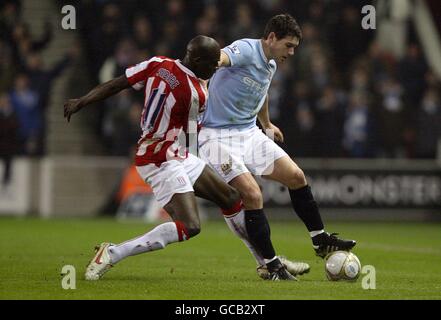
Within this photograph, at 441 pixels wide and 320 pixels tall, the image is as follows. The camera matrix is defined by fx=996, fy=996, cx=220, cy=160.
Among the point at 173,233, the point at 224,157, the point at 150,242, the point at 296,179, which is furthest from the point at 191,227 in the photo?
the point at 296,179

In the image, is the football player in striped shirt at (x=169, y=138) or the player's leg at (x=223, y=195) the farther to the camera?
the player's leg at (x=223, y=195)

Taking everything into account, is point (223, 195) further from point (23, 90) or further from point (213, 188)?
point (23, 90)

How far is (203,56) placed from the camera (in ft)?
24.9

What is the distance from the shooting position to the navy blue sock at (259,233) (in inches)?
321

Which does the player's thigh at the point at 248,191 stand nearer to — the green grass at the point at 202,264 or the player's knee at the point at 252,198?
the player's knee at the point at 252,198

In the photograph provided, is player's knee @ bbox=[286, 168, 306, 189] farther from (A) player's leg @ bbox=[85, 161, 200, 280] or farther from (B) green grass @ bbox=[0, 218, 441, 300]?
(A) player's leg @ bbox=[85, 161, 200, 280]

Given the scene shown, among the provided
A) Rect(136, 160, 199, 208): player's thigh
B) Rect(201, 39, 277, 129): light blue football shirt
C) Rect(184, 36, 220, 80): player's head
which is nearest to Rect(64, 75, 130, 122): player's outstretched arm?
Rect(184, 36, 220, 80): player's head

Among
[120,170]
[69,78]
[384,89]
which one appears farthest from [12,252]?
[384,89]

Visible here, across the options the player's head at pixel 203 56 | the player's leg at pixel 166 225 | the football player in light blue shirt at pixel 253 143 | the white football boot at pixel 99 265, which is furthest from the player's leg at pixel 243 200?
the white football boot at pixel 99 265

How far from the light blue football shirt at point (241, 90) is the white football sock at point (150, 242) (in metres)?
1.32

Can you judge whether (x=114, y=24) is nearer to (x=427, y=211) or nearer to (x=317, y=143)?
(x=317, y=143)

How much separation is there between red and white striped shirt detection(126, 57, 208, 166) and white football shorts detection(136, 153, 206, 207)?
58 mm

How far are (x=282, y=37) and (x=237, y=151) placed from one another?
1.04 metres

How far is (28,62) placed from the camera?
1823 cm
